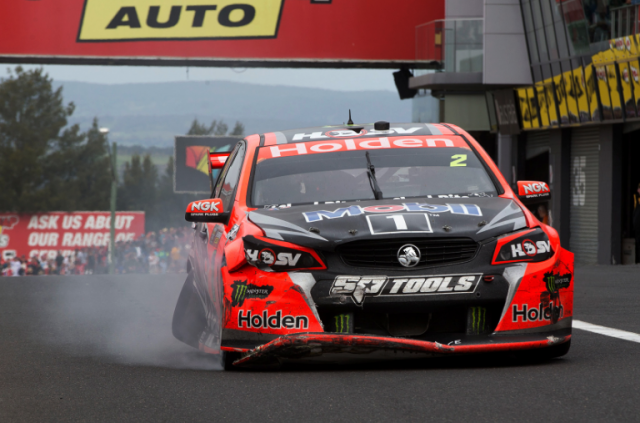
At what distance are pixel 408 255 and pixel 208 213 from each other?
1.57 metres

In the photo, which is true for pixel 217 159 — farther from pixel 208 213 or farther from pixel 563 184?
pixel 563 184

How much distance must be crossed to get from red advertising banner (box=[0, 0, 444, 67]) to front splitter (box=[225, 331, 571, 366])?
101 ft

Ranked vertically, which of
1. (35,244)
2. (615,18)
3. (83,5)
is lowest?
(35,244)

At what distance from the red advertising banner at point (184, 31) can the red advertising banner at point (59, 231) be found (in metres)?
31.1

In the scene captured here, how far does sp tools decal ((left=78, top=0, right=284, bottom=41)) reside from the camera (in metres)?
35.7

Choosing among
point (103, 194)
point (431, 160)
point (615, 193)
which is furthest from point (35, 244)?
point (431, 160)

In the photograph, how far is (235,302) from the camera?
5.71m

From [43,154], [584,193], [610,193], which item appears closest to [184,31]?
[584,193]

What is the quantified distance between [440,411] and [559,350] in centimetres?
171

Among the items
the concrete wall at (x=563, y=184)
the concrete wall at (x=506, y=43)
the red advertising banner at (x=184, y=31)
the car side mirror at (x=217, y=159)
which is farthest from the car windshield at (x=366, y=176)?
the red advertising banner at (x=184, y=31)

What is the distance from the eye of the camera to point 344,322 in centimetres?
557

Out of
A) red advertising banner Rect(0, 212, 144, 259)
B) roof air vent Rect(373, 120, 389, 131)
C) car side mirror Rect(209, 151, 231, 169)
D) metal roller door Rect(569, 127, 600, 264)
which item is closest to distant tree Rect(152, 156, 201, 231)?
red advertising banner Rect(0, 212, 144, 259)

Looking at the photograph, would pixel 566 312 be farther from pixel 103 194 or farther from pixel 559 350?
pixel 103 194

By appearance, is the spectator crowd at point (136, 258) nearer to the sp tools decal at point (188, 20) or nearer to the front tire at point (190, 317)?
the sp tools decal at point (188, 20)
